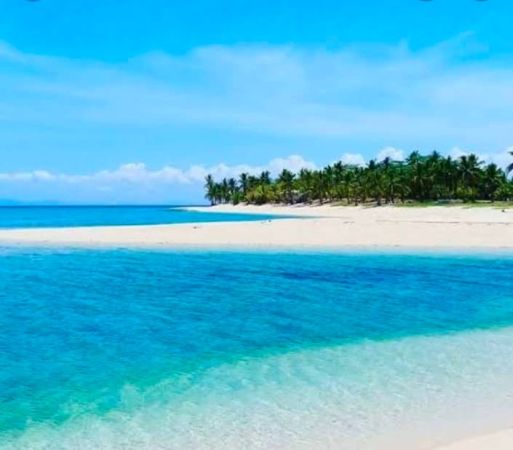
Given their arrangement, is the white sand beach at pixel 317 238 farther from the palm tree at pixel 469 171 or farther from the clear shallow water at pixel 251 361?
the palm tree at pixel 469 171

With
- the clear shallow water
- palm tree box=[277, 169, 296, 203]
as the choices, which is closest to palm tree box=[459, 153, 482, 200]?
palm tree box=[277, 169, 296, 203]

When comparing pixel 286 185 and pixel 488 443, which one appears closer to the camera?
pixel 488 443

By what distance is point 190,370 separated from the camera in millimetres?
→ 12758

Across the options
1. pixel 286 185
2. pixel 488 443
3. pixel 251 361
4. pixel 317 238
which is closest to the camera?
pixel 488 443

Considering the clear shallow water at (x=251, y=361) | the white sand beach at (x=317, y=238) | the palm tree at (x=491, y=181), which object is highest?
the palm tree at (x=491, y=181)

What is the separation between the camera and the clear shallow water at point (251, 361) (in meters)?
9.22

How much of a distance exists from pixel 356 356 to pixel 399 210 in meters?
92.5

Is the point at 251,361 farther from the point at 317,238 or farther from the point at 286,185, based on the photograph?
the point at 286,185

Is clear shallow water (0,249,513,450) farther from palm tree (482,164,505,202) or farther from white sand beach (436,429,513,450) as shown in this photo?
palm tree (482,164,505,202)

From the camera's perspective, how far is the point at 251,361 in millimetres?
13406

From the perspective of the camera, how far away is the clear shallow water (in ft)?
30.2

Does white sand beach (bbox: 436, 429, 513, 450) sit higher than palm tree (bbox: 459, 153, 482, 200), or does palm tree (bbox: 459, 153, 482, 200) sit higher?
palm tree (bbox: 459, 153, 482, 200)

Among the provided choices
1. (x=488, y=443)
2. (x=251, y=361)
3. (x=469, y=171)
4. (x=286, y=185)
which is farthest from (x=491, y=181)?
(x=488, y=443)

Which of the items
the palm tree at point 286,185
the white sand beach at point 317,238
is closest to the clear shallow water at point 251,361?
the white sand beach at point 317,238
